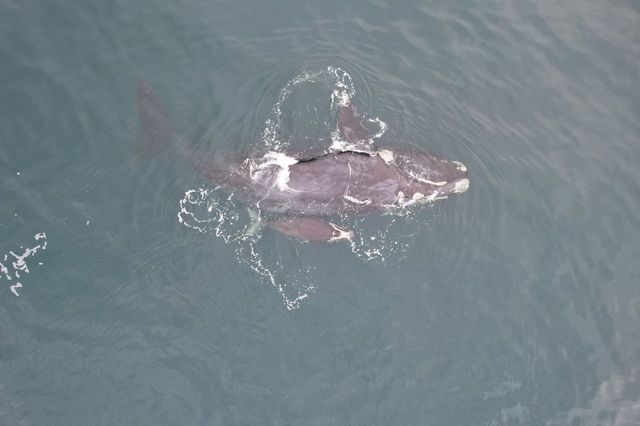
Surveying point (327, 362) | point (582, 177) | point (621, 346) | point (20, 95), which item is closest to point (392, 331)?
point (327, 362)

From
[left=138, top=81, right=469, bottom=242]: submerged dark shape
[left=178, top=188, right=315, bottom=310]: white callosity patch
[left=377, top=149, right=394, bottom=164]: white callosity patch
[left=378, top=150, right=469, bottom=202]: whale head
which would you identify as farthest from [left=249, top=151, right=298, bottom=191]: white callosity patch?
[left=378, top=150, right=469, bottom=202]: whale head

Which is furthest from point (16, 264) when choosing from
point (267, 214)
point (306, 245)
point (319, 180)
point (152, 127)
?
point (319, 180)

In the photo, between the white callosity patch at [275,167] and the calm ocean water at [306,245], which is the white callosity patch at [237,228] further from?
the white callosity patch at [275,167]

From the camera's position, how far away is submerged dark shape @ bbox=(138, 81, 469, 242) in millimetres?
10742

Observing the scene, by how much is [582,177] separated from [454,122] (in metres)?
2.79

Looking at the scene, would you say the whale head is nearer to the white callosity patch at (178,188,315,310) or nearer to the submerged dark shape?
the submerged dark shape

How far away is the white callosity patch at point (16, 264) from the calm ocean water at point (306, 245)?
0.04 metres

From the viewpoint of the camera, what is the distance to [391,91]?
40.1ft

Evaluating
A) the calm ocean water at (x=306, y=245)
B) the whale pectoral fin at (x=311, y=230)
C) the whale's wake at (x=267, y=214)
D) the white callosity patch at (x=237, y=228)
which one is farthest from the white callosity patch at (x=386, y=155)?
the white callosity patch at (x=237, y=228)

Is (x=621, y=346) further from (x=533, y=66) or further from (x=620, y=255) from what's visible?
(x=533, y=66)

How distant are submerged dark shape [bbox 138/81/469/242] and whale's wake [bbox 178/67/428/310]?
13 cm

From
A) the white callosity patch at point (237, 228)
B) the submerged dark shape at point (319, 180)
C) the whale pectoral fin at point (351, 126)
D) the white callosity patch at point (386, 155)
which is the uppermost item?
the whale pectoral fin at point (351, 126)

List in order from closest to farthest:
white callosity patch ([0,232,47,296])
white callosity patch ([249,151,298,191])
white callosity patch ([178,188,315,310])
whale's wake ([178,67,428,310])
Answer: white callosity patch ([0,232,47,296]) < white callosity patch ([178,188,315,310]) < whale's wake ([178,67,428,310]) < white callosity patch ([249,151,298,191])

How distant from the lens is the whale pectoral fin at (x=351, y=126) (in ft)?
37.6
